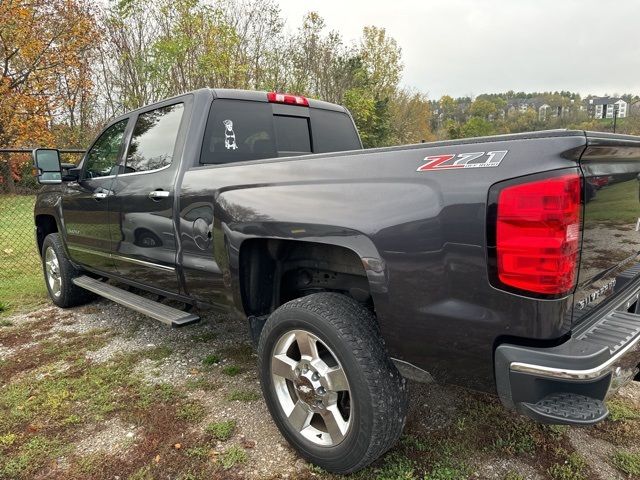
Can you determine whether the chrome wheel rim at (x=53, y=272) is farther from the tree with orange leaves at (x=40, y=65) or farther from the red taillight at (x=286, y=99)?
the tree with orange leaves at (x=40, y=65)

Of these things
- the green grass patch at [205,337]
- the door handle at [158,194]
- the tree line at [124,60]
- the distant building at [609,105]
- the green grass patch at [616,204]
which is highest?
the tree line at [124,60]

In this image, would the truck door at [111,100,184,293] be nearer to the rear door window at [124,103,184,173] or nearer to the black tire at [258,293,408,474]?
the rear door window at [124,103,184,173]

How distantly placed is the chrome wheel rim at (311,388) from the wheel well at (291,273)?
14.4 inches

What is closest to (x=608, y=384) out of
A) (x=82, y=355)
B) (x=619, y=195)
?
(x=619, y=195)

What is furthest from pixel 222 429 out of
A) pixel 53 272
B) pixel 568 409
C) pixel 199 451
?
pixel 53 272

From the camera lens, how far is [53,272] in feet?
16.6

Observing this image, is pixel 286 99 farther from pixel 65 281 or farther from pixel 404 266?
pixel 65 281

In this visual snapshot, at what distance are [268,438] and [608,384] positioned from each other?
1.70 meters

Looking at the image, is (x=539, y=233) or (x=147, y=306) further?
(x=147, y=306)

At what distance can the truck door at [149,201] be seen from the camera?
10.1ft

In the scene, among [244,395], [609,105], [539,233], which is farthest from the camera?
[609,105]

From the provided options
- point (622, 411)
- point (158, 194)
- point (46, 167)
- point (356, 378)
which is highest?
point (46, 167)

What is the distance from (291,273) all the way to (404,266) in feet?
3.46

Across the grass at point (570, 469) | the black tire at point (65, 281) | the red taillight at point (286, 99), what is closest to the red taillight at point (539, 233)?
the grass at point (570, 469)
